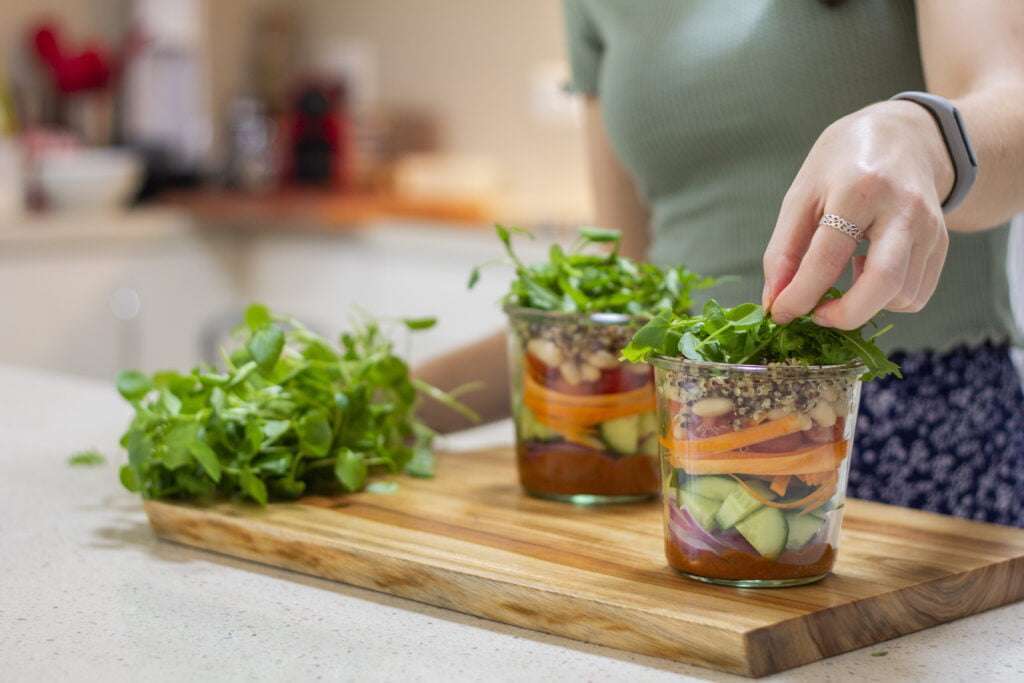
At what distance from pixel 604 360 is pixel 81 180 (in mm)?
2726

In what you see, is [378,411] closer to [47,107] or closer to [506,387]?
[506,387]

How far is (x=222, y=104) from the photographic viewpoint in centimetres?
394

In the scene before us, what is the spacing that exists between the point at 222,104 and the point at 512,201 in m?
0.95

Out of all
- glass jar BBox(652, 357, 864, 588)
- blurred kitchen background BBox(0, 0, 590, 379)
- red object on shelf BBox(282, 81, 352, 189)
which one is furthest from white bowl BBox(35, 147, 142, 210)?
glass jar BBox(652, 357, 864, 588)

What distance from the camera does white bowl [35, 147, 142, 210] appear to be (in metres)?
3.40

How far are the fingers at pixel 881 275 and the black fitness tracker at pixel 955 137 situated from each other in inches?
3.9

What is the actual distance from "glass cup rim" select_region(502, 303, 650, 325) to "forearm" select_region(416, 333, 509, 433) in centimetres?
26

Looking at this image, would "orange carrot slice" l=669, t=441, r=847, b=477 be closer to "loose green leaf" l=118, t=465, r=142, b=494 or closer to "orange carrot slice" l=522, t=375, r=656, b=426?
"orange carrot slice" l=522, t=375, r=656, b=426

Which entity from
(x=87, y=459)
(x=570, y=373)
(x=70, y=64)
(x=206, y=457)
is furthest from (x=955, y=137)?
(x=70, y=64)

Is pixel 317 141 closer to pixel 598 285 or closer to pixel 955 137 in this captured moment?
pixel 598 285

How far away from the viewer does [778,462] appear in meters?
0.75

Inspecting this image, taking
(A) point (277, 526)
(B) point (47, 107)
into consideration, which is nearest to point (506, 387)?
(A) point (277, 526)

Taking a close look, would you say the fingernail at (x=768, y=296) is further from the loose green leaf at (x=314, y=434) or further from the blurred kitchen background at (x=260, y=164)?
the blurred kitchen background at (x=260, y=164)

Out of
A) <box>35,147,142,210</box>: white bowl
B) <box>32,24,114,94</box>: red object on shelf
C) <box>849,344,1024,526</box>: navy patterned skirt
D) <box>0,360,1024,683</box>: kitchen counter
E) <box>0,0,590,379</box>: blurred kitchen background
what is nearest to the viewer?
<box>0,360,1024,683</box>: kitchen counter
